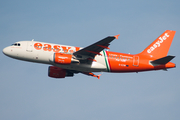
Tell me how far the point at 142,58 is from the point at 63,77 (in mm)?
14387

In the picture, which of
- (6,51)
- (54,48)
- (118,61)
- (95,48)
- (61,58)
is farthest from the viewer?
(118,61)

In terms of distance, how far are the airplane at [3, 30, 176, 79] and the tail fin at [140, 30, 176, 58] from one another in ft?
2.09

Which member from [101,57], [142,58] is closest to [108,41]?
[101,57]

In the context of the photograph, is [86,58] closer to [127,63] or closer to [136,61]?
A: [127,63]

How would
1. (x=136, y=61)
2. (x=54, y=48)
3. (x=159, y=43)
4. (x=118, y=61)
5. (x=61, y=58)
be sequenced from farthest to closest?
(x=159, y=43)
(x=136, y=61)
(x=118, y=61)
(x=54, y=48)
(x=61, y=58)

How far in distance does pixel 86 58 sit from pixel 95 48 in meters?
2.39

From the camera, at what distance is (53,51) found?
→ 44469 millimetres

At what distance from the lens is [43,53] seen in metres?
44.1

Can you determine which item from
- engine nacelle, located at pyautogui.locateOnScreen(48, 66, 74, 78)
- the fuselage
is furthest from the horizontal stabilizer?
engine nacelle, located at pyautogui.locateOnScreen(48, 66, 74, 78)

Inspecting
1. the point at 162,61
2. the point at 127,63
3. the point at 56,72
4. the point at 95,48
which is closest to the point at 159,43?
the point at 162,61

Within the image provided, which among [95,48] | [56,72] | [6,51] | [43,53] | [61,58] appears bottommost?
[56,72]

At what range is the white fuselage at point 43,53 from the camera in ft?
145

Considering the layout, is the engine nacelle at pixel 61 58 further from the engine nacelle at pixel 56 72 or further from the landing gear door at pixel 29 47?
the engine nacelle at pixel 56 72

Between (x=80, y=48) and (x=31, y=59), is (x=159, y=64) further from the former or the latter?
(x=31, y=59)
